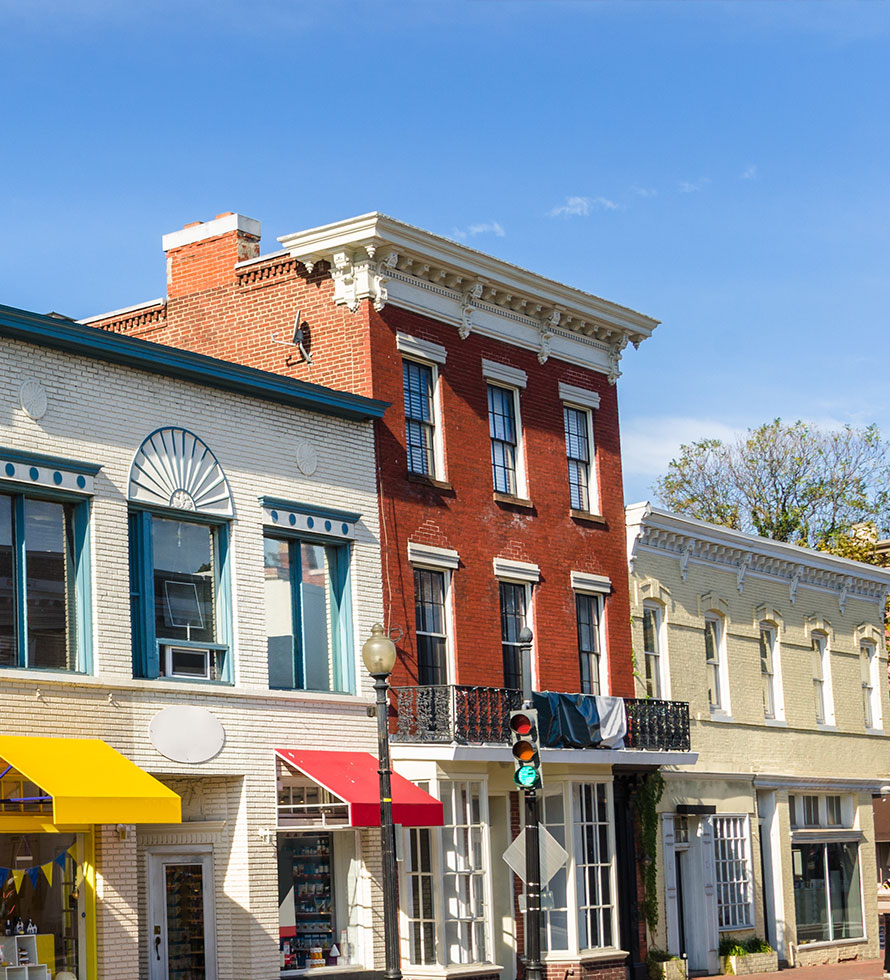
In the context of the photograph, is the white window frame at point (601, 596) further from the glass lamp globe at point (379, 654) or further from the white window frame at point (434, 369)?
the glass lamp globe at point (379, 654)

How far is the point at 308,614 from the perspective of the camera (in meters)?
23.3

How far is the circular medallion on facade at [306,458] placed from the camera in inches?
918

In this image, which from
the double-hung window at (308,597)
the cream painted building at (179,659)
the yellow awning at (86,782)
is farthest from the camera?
the double-hung window at (308,597)

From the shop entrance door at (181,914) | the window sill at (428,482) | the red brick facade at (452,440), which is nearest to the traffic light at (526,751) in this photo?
the shop entrance door at (181,914)

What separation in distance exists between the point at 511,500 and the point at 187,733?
8734 millimetres

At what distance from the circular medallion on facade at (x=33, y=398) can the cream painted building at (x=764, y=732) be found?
45.4 ft

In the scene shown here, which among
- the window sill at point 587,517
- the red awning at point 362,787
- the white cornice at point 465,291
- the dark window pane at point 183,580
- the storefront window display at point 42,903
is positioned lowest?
the storefront window display at point 42,903

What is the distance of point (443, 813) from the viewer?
2367 cm

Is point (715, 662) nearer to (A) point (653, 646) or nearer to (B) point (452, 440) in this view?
(A) point (653, 646)

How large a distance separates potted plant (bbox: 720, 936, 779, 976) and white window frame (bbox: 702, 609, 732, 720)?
4328 mm

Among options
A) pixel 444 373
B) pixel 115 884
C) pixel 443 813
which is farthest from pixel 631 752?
pixel 115 884

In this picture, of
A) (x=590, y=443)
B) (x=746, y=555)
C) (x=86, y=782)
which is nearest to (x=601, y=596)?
(x=590, y=443)

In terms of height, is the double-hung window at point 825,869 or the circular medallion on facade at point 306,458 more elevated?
the circular medallion on facade at point 306,458

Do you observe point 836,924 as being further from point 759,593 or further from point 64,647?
point 64,647
